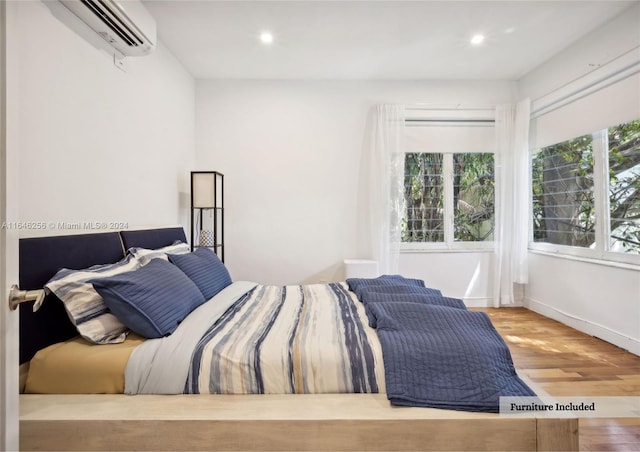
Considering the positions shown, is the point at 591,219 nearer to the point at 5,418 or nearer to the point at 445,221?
the point at 445,221

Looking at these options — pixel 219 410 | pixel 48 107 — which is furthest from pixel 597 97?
pixel 48 107

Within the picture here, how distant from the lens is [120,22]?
1.98m

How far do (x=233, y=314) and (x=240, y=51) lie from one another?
8.58 feet

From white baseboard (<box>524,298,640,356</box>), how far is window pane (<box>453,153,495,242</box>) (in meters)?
0.91

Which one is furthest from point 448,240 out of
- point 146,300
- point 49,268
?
point 49,268

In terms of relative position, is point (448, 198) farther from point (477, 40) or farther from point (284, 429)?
point (284, 429)

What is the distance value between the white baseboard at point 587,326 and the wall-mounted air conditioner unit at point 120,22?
13.9 ft

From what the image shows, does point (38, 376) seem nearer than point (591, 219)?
Yes

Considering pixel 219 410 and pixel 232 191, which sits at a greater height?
pixel 232 191

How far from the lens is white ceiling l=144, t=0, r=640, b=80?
2.60 m

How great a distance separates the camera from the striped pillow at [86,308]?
1406 mm

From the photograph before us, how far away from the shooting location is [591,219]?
3131 millimetres

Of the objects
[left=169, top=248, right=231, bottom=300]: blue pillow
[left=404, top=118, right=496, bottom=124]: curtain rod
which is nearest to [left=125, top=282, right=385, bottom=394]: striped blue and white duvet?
[left=169, top=248, right=231, bottom=300]: blue pillow

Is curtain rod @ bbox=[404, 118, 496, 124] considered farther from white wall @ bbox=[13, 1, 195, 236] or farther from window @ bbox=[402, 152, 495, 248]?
white wall @ bbox=[13, 1, 195, 236]
